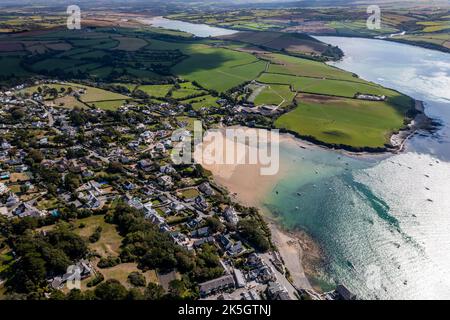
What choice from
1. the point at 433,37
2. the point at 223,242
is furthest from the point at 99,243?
the point at 433,37

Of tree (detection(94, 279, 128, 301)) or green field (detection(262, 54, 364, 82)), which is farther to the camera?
green field (detection(262, 54, 364, 82))

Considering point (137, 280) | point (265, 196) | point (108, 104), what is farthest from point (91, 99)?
point (137, 280)

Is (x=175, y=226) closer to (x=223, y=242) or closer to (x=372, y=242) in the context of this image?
(x=223, y=242)

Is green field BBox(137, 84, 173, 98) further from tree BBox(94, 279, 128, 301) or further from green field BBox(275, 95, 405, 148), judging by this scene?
tree BBox(94, 279, 128, 301)

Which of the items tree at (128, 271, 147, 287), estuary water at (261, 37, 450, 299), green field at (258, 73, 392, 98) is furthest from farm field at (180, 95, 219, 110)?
tree at (128, 271, 147, 287)

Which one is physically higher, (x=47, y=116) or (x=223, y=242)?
(x=47, y=116)

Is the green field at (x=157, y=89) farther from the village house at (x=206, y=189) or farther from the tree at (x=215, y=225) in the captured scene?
the tree at (x=215, y=225)
